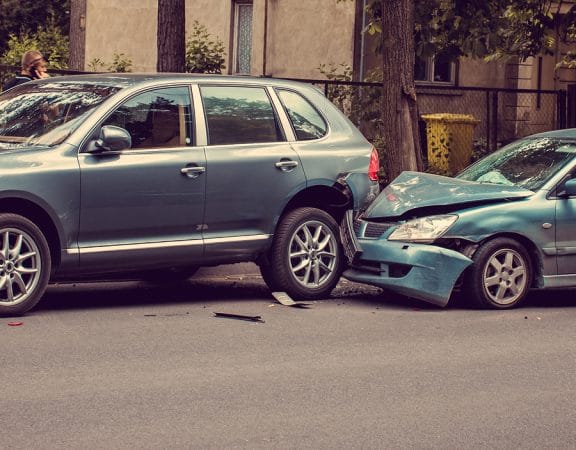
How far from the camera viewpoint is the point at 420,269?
10383 millimetres

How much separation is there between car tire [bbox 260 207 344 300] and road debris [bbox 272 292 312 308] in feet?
0.15

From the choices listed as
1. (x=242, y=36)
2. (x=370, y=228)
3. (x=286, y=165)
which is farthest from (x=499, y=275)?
(x=242, y=36)

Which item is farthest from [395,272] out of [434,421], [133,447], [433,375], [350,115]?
[350,115]

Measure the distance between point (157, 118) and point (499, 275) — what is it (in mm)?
2972

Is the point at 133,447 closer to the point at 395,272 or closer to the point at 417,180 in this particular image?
the point at 395,272

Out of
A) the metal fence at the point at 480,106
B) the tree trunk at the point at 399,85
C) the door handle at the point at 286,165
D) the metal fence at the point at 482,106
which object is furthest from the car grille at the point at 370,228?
the metal fence at the point at 482,106

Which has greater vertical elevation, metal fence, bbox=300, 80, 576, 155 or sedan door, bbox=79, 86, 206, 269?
metal fence, bbox=300, 80, 576, 155

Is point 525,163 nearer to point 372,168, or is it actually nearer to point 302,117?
point 372,168

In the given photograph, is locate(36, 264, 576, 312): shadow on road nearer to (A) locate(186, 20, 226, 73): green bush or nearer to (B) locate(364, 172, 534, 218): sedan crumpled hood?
(B) locate(364, 172, 534, 218): sedan crumpled hood

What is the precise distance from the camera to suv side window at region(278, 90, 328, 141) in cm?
1115

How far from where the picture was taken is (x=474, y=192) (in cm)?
1088

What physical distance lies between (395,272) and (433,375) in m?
2.82

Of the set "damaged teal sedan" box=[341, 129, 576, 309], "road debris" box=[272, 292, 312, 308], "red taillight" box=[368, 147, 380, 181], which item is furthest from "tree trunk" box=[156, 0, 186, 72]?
"road debris" box=[272, 292, 312, 308]

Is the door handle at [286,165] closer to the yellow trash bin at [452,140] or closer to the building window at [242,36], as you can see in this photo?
the yellow trash bin at [452,140]
